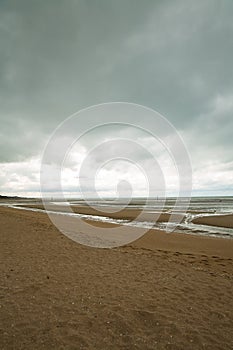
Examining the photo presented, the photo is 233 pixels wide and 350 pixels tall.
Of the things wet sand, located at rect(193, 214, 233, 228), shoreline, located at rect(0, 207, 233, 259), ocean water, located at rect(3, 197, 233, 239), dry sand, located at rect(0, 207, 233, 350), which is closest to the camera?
dry sand, located at rect(0, 207, 233, 350)

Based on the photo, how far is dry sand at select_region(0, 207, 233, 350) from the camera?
431 cm

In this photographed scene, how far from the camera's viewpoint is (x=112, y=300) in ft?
19.2

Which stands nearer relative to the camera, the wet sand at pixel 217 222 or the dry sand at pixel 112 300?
the dry sand at pixel 112 300

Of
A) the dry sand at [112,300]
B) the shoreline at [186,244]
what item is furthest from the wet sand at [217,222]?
the dry sand at [112,300]

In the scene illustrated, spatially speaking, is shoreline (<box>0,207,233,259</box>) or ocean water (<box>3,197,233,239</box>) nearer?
shoreline (<box>0,207,233,259</box>)

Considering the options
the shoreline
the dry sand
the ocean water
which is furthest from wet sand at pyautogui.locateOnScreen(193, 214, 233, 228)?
the dry sand

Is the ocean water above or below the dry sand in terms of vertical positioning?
above

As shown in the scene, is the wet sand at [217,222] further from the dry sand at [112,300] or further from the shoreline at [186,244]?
the dry sand at [112,300]

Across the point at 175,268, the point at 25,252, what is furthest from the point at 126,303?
the point at 25,252

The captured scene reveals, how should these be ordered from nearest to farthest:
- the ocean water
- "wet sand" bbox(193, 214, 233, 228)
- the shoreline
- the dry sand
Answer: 1. the dry sand
2. the shoreline
3. the ocean water
4. "wet sand" bbox(193, 214, 233, 228)

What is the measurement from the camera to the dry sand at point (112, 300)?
4312 millimetres

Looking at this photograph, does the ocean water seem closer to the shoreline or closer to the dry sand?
the shoreline

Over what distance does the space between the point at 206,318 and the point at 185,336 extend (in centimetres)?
95

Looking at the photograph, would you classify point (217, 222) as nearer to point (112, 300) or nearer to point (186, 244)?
point (186, 244)
